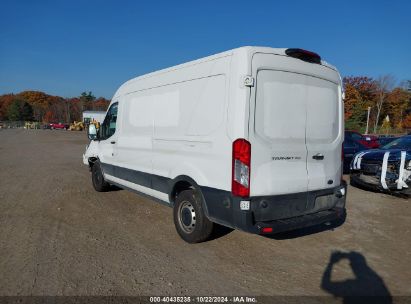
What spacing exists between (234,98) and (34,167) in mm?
10824

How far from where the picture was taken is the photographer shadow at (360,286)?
3.40 m

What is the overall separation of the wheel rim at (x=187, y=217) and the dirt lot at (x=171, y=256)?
0.77 ft

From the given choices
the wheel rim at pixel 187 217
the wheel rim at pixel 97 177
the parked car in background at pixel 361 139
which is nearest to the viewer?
the wheel rim at pixel 187 217

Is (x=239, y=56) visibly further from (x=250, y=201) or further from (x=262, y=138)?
(x=250, y=201)

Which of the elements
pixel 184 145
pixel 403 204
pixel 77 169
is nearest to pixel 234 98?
pixel 184 145

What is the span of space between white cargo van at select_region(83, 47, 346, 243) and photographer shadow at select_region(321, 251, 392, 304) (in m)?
0.68

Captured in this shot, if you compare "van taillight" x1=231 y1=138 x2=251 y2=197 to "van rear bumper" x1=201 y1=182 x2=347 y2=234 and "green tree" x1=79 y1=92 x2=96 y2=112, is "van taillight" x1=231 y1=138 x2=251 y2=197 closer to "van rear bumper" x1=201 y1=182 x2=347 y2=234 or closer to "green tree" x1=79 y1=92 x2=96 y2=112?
"van rear bumper" x1=201 y1=182 x2=347 y2=234

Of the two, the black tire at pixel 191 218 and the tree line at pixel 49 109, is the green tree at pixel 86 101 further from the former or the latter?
the black tire at pixel 191 218

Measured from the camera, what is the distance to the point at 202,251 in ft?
14.9

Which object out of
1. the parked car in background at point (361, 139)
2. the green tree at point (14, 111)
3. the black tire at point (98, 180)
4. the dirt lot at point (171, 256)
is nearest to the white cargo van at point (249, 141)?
the dirt lot at point (171, 256)

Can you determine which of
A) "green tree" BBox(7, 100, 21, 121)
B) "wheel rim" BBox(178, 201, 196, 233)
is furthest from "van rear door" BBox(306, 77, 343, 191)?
"green tree" BBox(7, 100, 21, 121)

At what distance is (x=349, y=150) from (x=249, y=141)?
31.5 ft

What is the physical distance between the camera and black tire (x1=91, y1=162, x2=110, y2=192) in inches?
308

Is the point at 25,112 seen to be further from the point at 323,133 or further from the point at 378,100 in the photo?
the point at 323,133
